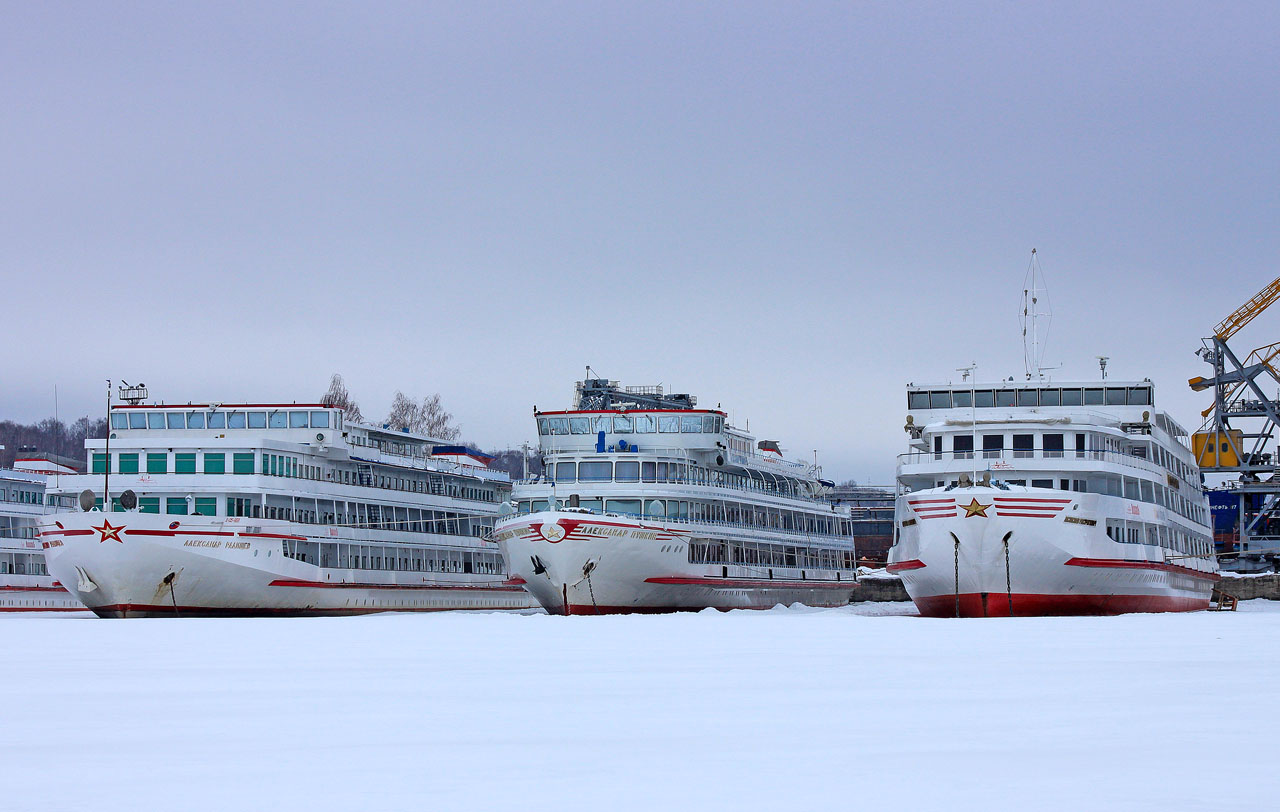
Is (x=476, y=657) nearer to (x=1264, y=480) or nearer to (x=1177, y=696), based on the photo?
(x=1177, y=696)

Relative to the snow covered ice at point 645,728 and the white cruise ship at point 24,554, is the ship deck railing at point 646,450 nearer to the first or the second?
the white cruise ship at point 24,554

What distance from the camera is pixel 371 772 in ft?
45.4

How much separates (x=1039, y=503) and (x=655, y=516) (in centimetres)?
1795

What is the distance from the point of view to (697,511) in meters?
66.2

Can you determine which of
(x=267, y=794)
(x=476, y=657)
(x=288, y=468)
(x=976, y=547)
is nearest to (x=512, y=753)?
(x=267, y=794)

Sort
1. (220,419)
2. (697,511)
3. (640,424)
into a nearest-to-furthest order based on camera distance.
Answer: (697,511), (220,419), (640,424)

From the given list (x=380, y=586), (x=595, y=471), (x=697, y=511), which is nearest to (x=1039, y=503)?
(x=697, y=511)

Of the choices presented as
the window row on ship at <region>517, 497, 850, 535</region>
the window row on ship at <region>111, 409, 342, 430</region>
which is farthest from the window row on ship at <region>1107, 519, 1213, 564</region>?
the window row on ship at <region>111, 409, 342, 430</region>

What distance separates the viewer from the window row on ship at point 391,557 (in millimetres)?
65875

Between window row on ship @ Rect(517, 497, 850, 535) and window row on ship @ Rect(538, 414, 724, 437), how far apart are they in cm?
366

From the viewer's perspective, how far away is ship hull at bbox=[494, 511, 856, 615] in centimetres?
5706

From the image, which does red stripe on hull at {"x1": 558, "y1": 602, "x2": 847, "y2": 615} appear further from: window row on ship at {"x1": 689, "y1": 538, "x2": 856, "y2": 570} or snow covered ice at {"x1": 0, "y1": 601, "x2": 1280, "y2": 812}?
snow covered ice at {"x1": 0, "y1": 601, "x2": 1280, "y2": 812}

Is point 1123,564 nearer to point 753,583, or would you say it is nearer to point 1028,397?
point 1028,397

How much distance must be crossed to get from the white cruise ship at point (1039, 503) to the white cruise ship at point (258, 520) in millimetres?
23337
